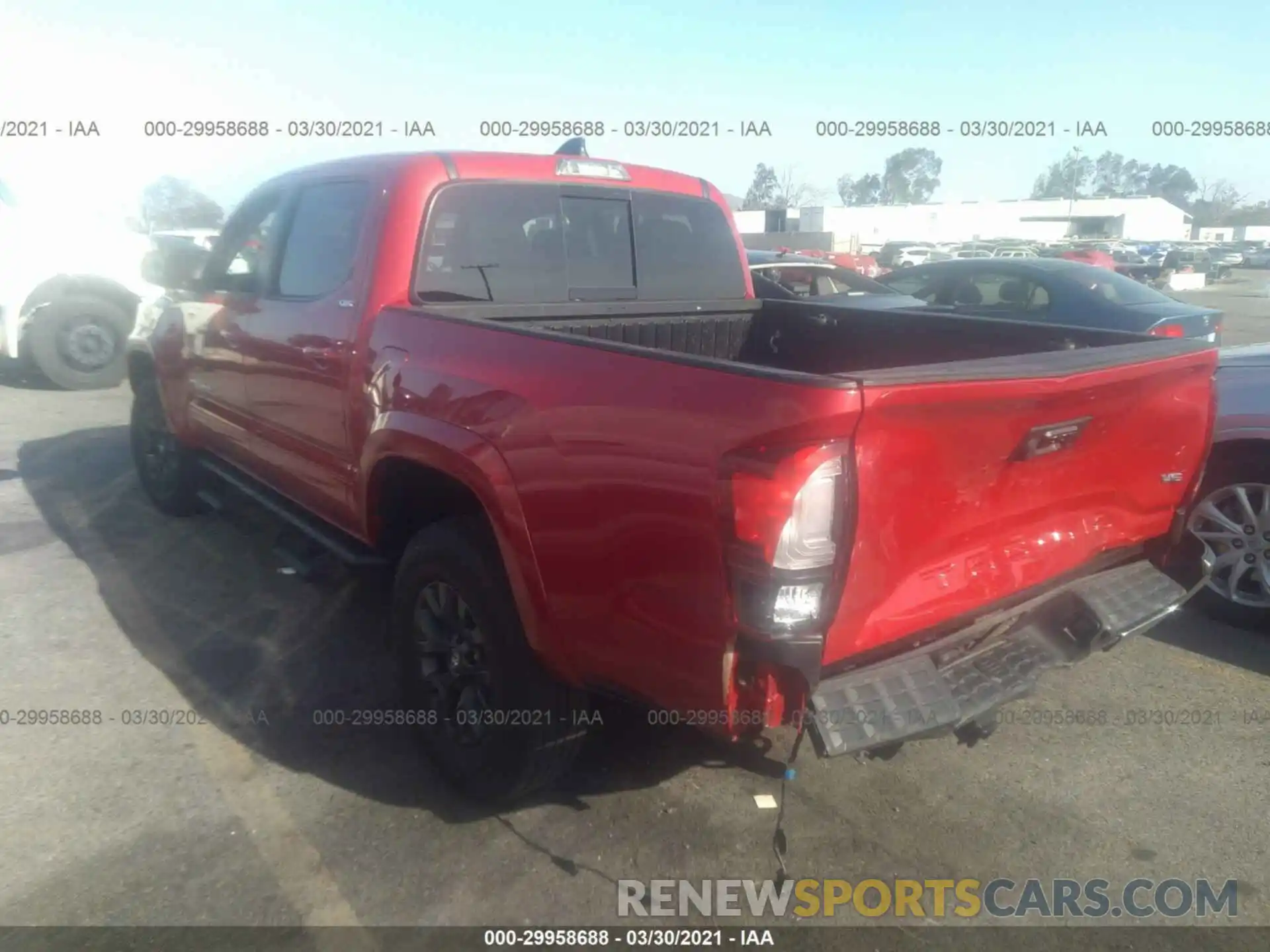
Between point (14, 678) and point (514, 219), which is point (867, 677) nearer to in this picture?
point (514, 219)

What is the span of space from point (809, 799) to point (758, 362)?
82.0 inches

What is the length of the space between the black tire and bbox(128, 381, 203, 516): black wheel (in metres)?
4.68

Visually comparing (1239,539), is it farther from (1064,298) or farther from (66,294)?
(66,294)

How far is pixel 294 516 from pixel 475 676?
1.62 metres

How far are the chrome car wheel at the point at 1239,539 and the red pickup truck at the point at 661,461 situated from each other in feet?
4.84

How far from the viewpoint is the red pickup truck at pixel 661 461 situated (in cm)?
224

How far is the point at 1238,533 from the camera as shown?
450cm

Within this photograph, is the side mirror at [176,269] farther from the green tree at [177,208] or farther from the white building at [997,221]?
the white building at [997,221]

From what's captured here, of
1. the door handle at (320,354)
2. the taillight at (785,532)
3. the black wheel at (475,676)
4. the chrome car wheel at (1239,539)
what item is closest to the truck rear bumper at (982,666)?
the taillight at (785,532)

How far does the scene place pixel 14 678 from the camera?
413 centimetres

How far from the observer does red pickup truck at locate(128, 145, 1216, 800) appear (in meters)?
2.24

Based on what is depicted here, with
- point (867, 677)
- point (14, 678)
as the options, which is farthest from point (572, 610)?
point (14, 678)

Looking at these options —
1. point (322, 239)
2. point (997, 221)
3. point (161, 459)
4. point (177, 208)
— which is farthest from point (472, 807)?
point (997, 221)

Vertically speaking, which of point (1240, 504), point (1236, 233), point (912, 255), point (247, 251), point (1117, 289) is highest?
point (247, 251)
